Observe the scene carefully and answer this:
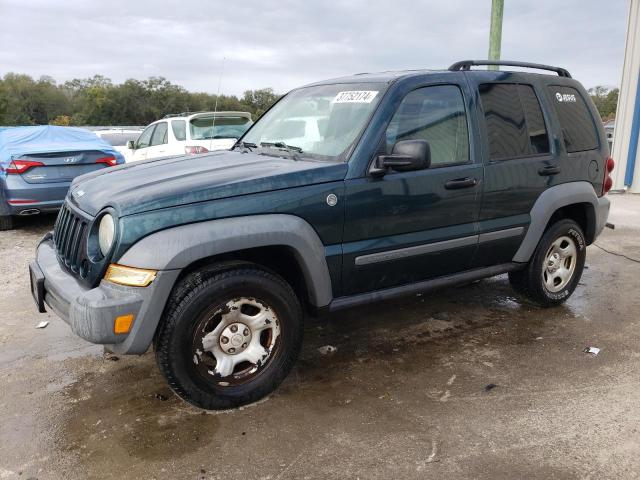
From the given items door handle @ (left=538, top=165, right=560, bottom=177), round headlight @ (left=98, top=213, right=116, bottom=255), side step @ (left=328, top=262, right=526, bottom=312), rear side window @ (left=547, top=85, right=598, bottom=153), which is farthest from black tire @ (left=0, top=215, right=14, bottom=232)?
rear side window @ (left=547, top=85, right=598, bottom=153)

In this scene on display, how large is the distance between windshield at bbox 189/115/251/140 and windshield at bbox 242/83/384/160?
5035 mm

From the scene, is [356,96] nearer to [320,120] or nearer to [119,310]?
[320,120]

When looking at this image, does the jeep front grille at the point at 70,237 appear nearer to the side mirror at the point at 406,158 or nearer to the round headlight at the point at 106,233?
the round headlight at the point at 106,233

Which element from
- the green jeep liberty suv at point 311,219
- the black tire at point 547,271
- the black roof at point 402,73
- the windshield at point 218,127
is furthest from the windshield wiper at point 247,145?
the windshield at point 218,127

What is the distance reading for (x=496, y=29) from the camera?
789 cm

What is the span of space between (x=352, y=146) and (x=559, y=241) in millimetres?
2207

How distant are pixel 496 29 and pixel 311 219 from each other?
20.5 feet

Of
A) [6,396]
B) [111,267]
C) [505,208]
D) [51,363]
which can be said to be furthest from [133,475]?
[505,208]

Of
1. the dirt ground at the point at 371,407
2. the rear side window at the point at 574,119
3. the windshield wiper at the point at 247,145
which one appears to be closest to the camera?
the dirt ground at the point at 371,407

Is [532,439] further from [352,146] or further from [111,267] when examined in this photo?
[111,267]

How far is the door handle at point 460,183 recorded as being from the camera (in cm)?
355

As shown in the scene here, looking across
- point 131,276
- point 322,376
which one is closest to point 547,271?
point 322,376

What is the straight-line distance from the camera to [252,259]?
3160mm

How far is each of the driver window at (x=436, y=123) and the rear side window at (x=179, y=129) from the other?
6601mm
